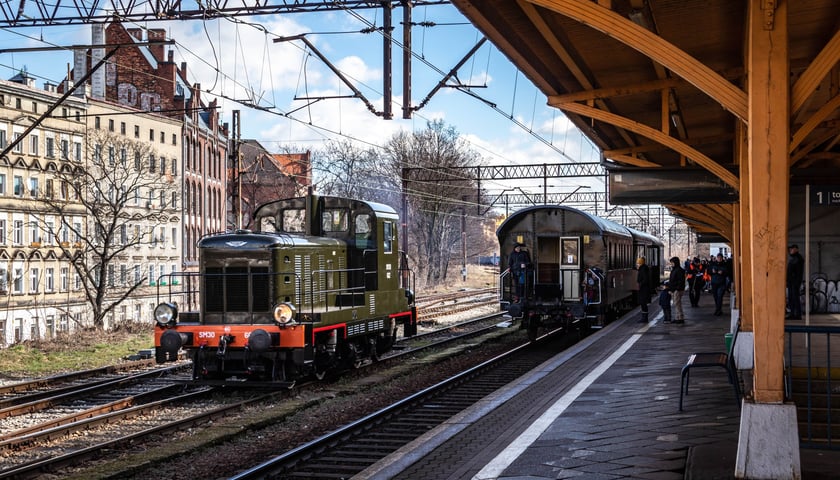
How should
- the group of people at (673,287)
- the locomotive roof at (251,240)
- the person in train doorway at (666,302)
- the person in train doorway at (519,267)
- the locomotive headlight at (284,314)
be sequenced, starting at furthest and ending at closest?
the person in train doorway at (666,302), the group of people at (673,287), the person in train doorway at (519,267), the locomotive roof at (251,240), the locomotive headlight at (284,314)

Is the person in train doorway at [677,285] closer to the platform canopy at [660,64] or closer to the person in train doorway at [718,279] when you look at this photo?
the person in train doorway at [718,279]

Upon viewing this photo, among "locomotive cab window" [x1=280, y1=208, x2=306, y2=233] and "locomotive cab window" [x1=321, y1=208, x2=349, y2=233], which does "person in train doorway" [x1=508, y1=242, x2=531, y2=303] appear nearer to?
"locomotive cab window" [x1=321, y1=208, x2=349, y2=233]

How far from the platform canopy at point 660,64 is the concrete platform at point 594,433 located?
109 inches

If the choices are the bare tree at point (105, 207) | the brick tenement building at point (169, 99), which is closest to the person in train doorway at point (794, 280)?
the bare tree at point (105, 207)

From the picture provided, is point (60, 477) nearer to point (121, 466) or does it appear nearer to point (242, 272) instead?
point (121, 466)

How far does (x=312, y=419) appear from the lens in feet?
40.4

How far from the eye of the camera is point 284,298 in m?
14.8

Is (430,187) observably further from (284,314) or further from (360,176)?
(284,314)

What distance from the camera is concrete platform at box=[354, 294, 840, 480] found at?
7.34 metres

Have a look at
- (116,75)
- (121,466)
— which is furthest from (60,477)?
(116,75)

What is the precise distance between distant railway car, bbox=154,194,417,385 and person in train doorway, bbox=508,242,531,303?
5429mm

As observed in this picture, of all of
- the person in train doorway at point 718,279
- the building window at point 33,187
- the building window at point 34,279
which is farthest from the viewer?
the building window at point 33,187

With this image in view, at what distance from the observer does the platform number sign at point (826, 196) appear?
12156 mm

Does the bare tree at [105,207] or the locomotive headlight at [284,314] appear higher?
the bare tree at [105,207]
